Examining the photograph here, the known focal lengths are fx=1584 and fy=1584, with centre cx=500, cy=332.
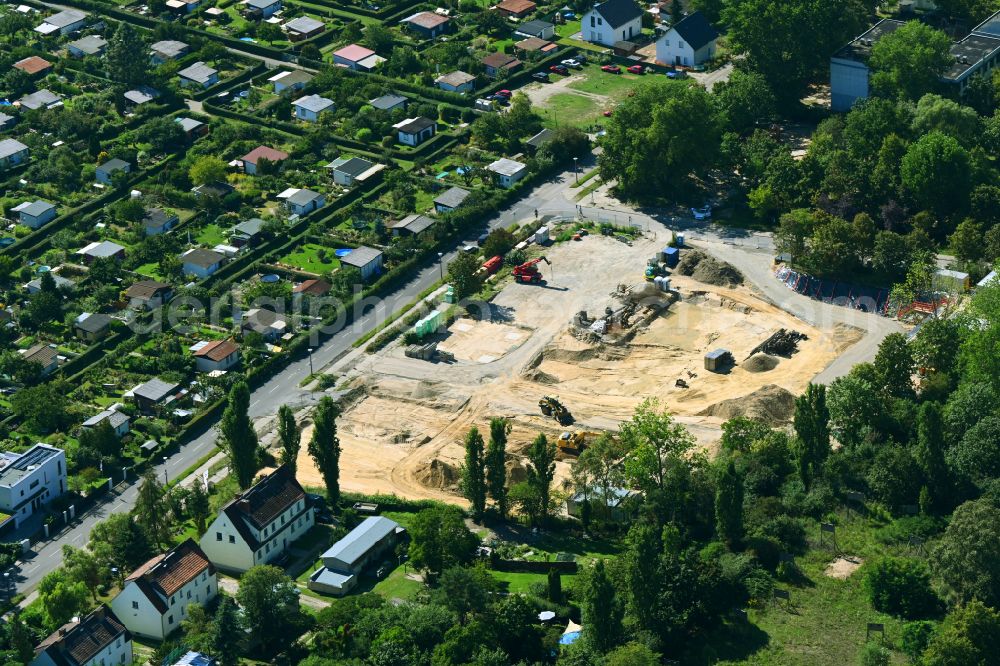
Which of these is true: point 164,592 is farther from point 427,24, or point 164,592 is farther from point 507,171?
point 427,24

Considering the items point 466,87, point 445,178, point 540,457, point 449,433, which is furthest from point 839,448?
point 466,87

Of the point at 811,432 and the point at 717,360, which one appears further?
the point at 717,360

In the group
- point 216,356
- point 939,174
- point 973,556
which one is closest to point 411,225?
point 216,356

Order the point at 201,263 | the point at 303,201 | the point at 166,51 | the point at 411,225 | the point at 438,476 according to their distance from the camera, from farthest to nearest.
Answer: the point at 166,51
the point at 303,201
the point at 411,225
the point at 201,263
the point at 438,476

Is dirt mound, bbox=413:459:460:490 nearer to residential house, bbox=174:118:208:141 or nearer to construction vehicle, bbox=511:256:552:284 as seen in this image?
construction vehicle, bbox=511:256:552:284

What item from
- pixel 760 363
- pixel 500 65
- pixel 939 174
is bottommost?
pixel 760 363

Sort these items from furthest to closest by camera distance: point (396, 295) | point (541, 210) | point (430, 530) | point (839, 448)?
point (541, 210), point (396, 295), point (839, 448), point (430, 530)

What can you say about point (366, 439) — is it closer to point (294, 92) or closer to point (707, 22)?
point (294, 92)

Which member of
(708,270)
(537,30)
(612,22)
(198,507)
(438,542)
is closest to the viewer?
(438,542)
